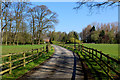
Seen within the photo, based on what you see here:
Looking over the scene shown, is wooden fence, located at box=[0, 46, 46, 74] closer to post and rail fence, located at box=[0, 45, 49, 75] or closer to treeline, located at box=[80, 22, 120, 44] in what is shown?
post and rail fence, located at box=[0, 45, 49, 75]

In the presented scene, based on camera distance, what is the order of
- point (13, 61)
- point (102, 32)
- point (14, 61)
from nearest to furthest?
point (13, 61)
point (14, 61)
point (102, 32)

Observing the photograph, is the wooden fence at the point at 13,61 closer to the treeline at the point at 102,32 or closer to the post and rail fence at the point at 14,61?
the post and rail fence at the point at 14,61

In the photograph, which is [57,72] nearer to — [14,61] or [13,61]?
[13,61]

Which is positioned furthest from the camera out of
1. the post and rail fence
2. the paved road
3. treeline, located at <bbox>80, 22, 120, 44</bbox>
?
treeline, located at <bbox>80, 22, 120, 44</bbox>

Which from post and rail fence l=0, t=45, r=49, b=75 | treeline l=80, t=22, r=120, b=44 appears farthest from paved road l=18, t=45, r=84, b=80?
treeline l=80, t=22, r=120, b=44

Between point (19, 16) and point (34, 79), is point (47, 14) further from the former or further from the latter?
point (34, 79)

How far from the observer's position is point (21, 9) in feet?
98.7

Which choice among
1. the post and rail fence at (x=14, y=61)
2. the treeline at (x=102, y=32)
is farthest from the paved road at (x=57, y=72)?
the treeline at (x=102, y=32)

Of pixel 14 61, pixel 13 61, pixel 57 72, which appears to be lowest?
pixel 57 72

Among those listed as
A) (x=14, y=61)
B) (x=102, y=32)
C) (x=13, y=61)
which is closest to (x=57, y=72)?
(x=13, y=61)

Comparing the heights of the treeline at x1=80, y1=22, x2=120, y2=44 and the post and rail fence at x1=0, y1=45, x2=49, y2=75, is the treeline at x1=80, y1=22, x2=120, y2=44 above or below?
above

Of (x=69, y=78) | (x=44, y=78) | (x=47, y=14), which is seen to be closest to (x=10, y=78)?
(x=44, y=78)

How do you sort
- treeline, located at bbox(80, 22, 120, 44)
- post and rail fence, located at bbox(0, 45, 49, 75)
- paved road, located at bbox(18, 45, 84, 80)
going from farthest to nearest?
1. treeline, located at bbox(80, 22, 120, 44)
2. post and rail fence, located at bbox(0, 45, 49, 75)
3. paved road, located at bbox(18, 45, 84, 80)

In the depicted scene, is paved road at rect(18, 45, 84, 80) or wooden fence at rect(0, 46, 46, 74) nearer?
paved road at rect(18, 45, 84, 80)
